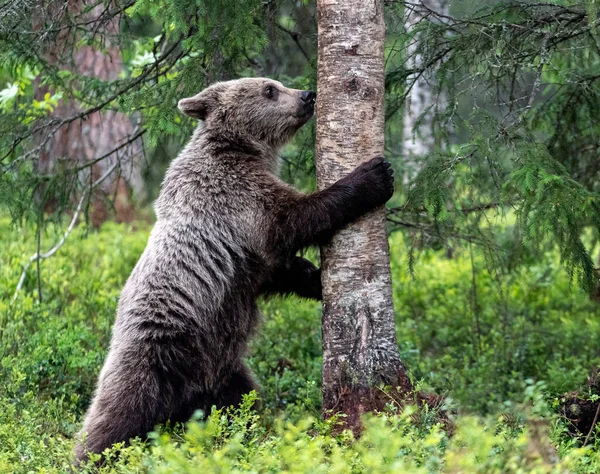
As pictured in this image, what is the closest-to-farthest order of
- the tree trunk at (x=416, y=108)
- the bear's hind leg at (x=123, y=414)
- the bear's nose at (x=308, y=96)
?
the bear's hind leg at (x=123, y=414)
the bear's nose at (x=308, y=96)
the tree trunk at (x=416, y=108)

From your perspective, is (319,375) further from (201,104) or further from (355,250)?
(201,104)

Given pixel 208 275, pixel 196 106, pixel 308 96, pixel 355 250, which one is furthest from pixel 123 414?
pixel 308 96

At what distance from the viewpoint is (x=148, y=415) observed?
543 centimetres

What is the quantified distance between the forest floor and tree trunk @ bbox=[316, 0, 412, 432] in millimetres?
279

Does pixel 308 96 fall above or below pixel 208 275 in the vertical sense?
above

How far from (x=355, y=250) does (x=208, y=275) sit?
1.09m

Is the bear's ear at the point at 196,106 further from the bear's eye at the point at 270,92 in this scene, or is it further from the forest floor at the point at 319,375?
the forest floor at the point at 319,375

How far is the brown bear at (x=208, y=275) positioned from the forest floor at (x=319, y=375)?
1.02 feet

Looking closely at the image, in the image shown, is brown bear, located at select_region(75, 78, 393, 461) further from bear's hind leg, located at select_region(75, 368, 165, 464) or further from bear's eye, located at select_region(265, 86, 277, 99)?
bear's eye, located at select_region(265, 86, 277, 99)

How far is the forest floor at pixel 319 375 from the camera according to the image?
3.81 m

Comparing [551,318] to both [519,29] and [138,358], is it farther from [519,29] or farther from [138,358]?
[138,358]

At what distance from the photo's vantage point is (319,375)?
295 inches

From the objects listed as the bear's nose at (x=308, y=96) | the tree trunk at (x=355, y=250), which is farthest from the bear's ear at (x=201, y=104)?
the tree trunk at (x=355, y=250)

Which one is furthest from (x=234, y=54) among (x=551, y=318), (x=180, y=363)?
(x=551, y=318)
